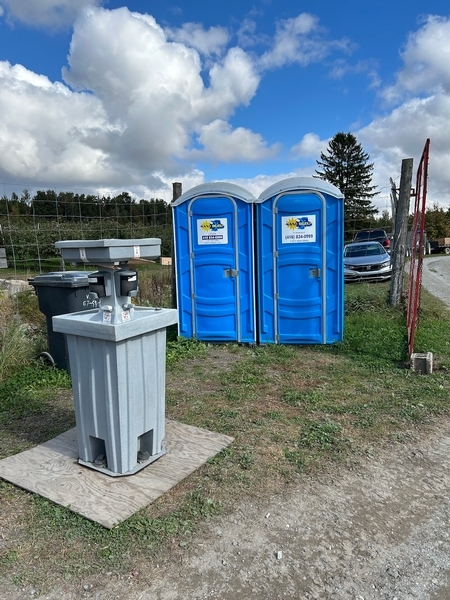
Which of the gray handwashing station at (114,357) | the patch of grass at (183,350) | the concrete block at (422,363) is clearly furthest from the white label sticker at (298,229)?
the gray handwashing station at (114,357)

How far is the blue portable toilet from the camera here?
228 inches

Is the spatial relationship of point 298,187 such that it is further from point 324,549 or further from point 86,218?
point 86,218

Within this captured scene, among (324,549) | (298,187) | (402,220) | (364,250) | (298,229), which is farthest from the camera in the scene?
(364,250)

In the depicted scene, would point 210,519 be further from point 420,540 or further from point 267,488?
point 420,540

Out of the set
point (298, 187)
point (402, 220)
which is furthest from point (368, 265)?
point (298, 187)

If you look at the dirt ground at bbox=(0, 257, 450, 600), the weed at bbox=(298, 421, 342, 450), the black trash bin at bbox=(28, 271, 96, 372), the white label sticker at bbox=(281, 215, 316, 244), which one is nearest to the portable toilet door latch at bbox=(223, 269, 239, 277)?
the white label sticker at bbox=(281, 215, 316, 244)

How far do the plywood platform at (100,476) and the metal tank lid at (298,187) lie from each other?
3.60 metres

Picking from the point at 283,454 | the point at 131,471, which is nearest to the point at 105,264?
the point at 131,471

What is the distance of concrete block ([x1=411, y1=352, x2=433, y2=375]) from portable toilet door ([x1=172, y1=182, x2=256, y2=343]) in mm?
2253

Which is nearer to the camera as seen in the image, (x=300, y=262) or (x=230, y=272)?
(x=300, y=262)

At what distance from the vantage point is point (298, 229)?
591 centimetres

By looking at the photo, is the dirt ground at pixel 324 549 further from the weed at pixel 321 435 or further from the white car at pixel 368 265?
the white car at pixel 368 265

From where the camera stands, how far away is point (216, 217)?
20.0ft

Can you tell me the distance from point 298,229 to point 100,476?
164 inches
